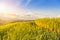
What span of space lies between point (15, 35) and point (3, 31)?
0.62ft

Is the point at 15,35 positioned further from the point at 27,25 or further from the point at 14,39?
the point at 27,25

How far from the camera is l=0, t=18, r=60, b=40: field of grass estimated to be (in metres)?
2.37

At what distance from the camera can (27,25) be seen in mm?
2506

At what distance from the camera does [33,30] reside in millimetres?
2426

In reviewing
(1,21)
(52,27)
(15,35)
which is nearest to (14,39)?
(15,35)

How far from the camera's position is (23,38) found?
2.36m

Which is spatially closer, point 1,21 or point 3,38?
point 3,38

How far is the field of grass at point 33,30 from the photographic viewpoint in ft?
7.78

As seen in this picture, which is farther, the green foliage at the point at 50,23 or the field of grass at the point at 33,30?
the green foliage at the point at 50,23

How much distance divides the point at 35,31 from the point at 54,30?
31cm

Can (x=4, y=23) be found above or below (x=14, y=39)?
above

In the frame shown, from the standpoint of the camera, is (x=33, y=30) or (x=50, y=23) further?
(x=50, y=23)

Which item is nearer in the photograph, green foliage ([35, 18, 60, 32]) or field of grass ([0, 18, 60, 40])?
field of grass ([0, 18, 60, 40])

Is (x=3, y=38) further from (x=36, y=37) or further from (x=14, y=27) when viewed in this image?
(x=36, y=37)
